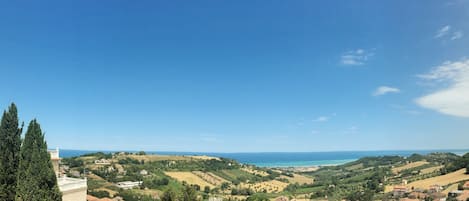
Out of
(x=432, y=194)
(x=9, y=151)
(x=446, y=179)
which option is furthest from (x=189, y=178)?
(x=9, y=151)

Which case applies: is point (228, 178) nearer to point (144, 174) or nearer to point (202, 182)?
point (202, 182)

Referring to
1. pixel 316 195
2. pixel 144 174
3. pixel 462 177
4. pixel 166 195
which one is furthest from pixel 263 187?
pixel 166 195

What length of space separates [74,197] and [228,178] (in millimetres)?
84649

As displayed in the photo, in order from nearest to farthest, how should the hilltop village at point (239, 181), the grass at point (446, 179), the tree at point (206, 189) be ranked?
the hilltop village at point (239, 181) < the grass at point (446, 179) < the tree at point (206, 189)

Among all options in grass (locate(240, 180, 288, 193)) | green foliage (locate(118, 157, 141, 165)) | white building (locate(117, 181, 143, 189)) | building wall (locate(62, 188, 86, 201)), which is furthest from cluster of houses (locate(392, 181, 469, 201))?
green foliage (locate(118, 157, 141, 165))

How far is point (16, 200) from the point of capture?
1612 centimetres

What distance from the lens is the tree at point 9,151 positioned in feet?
55.2

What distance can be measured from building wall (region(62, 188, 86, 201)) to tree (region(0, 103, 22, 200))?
2.34 metres

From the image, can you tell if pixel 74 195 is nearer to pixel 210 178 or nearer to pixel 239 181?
pixel 210 178

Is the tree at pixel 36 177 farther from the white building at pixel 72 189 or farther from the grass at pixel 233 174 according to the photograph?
the grass at pixel 233 174

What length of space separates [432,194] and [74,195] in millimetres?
52386

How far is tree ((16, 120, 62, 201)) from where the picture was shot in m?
15.7

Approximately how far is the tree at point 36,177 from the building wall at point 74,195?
2.29 metres

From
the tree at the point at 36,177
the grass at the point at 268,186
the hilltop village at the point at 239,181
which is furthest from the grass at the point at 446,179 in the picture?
the tree at the point at 36,177
